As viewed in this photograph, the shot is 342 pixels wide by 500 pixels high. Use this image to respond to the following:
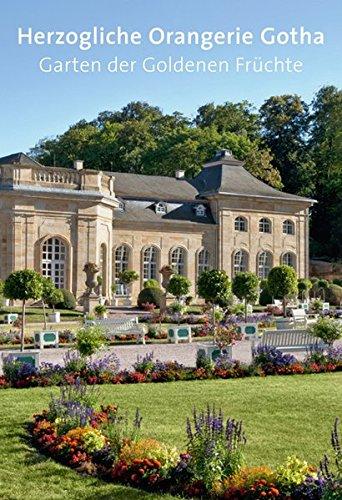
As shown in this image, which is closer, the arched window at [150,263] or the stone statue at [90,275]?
the stone statue at [90,275]

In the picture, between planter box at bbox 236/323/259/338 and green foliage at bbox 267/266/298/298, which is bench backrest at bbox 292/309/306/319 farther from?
planter box at bbox 236/323/259/338

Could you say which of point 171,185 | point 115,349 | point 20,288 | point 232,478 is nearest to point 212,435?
point 232,478

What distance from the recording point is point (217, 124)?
68.9 metres

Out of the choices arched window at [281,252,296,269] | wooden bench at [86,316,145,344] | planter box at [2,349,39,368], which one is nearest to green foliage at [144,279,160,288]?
arched window at [281,252,296,269]

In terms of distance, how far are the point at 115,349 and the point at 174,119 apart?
50943mm

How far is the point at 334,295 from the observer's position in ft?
142

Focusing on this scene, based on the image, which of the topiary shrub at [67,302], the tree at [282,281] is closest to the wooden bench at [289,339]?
the tree at [282,281]

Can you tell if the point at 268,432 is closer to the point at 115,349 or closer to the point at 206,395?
the point at 206,395

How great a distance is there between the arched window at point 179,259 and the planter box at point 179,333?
819 inches

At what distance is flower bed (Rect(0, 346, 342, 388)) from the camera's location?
13898mm

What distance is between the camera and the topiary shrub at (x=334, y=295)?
42.9 metres

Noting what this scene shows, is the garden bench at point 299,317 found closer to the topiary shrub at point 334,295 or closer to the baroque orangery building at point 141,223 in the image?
the baroque orangery building at point 141,223

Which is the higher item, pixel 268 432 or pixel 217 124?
pixel 217 124

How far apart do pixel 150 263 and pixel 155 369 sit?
2869 centimetres
